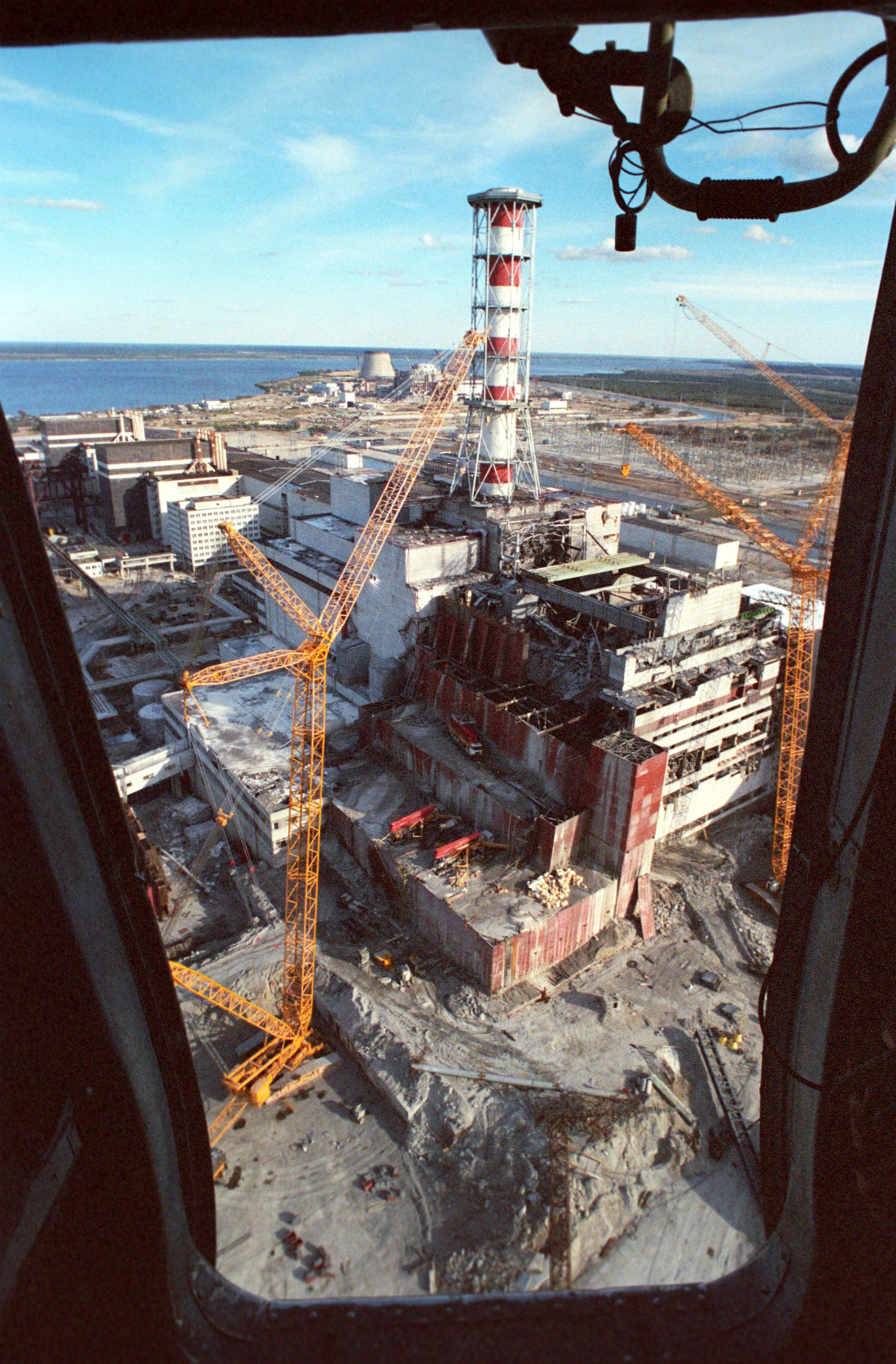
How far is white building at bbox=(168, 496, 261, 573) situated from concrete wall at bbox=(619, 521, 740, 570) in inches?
1233

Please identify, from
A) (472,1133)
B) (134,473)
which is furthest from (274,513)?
(472,1133)

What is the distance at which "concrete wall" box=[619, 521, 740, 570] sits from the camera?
45438 millimetres

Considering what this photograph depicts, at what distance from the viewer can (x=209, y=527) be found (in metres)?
65.2

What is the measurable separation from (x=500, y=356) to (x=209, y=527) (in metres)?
33.9

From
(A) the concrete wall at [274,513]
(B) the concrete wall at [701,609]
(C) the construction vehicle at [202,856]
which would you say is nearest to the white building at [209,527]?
(A) the concrete wall at [274,513]

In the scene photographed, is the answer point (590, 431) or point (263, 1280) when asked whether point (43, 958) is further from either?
point (590, 431)

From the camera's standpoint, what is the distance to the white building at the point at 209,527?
64.6 metres

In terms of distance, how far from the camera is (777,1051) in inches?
179

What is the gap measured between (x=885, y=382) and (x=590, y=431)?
6267 inches

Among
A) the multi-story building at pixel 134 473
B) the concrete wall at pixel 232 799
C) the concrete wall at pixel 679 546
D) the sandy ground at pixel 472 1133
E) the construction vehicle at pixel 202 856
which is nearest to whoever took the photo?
the sandy ground at pixel 472 1133

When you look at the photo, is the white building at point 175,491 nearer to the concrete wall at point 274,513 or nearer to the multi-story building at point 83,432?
the concrete wall at point 274,513

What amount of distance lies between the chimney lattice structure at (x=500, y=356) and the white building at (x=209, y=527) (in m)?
27.3

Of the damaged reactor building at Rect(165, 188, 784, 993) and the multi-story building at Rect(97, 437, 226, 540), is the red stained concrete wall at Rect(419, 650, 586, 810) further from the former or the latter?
the multi-story building at Rect(97, 437, 226, 540)

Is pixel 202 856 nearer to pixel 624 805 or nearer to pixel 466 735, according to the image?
pixel 466 735
